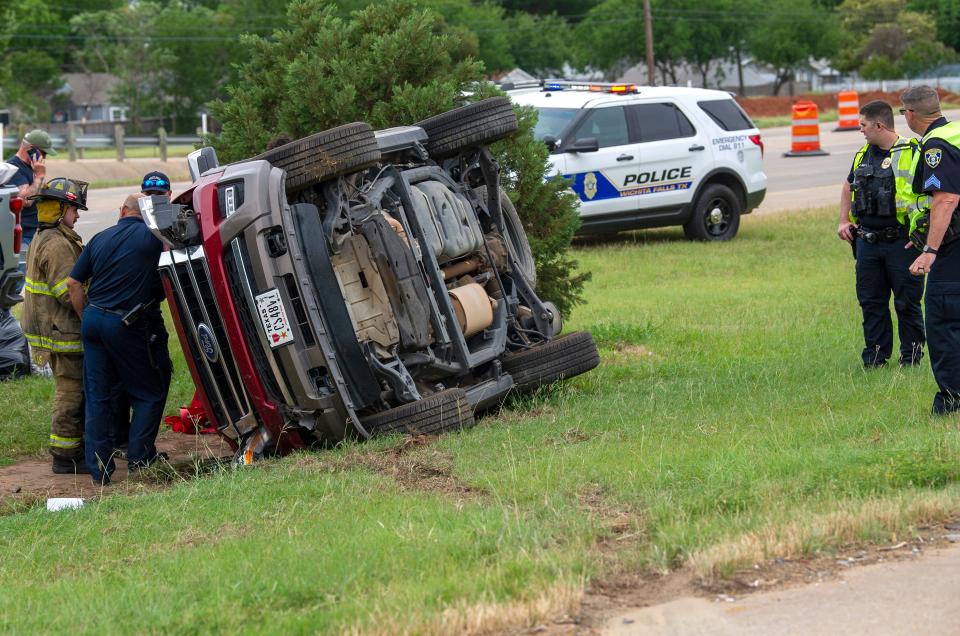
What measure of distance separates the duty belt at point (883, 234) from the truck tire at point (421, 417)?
10.1 ft

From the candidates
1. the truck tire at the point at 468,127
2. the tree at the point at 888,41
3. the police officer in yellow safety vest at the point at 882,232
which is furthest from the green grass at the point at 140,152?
the tree at the point at 888,41

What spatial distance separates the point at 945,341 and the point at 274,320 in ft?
11.7

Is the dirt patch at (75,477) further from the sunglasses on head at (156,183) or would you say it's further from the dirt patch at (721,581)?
the dirt patch at (721,581)

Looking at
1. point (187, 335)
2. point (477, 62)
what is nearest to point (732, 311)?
point (477, 62)

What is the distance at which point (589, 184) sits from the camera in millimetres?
15945

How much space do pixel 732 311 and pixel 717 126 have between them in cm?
569

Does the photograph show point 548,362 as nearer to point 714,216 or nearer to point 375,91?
point 375,91

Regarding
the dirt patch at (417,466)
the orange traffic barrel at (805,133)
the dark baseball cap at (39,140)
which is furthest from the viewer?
the orange traffic barrel at (805,133)

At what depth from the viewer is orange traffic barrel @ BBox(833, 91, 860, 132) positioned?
35719mm

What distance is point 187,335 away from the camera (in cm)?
709

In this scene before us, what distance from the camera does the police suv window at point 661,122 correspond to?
651 inches

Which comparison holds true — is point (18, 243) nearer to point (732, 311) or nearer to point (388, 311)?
point (388, 311)

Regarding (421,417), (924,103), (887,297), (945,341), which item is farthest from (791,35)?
(421,417)

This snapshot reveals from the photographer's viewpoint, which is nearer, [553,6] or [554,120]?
[554,120]
